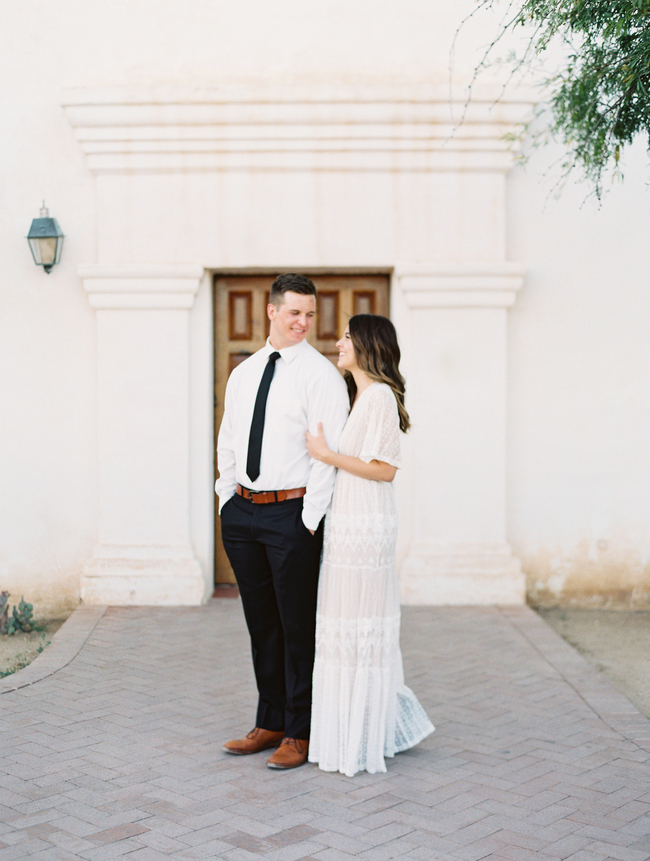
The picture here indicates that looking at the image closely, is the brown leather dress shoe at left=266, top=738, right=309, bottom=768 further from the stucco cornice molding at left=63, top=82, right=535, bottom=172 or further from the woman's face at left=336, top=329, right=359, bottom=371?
the stucco cornice molding at left=63, top=82, right=535, bottom=172

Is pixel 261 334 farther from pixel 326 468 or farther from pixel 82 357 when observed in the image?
pixel 326 468

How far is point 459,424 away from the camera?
284 inches

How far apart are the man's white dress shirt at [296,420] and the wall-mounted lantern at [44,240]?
3485 mm

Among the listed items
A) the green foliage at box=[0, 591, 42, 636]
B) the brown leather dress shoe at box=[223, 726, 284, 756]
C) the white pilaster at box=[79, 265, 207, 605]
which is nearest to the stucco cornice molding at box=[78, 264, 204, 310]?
the white pilaster at box=[79, 265, 207, 605]

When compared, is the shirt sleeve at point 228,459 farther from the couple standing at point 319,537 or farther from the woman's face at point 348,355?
the woman's face at point 348,355

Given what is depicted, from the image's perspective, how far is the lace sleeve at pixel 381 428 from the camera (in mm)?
4039

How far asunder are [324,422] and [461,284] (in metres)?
3.34

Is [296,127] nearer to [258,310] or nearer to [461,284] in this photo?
[258,310]

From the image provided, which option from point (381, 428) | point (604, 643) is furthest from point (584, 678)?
point (381, 428)

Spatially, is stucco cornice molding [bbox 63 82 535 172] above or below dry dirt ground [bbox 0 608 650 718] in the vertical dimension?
above

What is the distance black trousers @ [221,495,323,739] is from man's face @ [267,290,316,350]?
727 mm

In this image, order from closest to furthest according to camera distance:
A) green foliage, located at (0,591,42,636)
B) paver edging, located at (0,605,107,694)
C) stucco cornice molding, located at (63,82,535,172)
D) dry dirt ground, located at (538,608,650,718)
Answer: paver edging, located at (0,605,107,694) → dry dirt ground, located at (538,608,650,718) → green foliage, located at (0,591,42,636) → stucco cornice molding, located at (63,82,535,172)

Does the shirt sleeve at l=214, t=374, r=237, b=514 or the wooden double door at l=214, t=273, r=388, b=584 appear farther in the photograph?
the wooden double door at l=214, t=273, r=388, b=584

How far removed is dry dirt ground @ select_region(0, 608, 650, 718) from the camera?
571 centimetres
